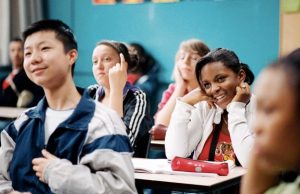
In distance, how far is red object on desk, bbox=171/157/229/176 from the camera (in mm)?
2602

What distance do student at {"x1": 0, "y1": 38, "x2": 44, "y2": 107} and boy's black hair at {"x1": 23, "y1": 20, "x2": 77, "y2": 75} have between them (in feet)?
13.3

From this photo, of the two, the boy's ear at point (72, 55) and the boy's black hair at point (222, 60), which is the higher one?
the boy's ear at point (72, 55)

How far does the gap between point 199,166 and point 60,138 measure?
764 mm

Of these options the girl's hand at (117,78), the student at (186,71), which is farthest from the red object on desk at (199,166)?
the student at (186,71)

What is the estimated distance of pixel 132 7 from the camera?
6.80 meters

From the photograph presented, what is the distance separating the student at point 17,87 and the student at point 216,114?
3547 mm

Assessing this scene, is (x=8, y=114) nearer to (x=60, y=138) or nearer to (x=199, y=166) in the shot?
(x=199, y=166)

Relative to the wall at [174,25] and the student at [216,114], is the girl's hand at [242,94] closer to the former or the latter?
the student at [216,114]

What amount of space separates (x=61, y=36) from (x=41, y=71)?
161 millimetres

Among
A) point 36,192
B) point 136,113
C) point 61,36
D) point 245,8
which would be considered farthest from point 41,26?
point 245,8

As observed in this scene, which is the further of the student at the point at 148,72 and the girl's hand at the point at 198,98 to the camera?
the student at the point at 148,72

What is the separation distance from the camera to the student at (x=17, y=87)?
6340mm

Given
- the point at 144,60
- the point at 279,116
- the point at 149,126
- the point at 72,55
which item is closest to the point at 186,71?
the point at 149,126

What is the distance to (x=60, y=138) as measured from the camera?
6.84 feet
